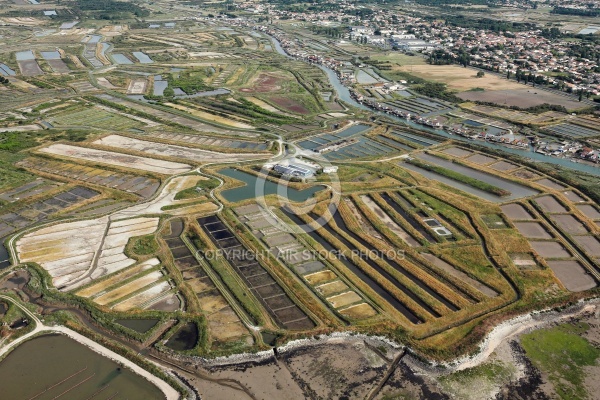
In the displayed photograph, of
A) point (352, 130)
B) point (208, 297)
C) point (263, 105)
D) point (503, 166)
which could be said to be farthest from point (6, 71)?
point (503, 166)

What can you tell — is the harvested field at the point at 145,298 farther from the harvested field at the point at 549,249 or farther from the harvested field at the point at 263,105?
the harvested field at the point at 263,105

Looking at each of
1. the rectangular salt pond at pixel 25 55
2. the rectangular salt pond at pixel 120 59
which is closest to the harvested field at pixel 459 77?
the rectangular salt pond at pixel 120 59

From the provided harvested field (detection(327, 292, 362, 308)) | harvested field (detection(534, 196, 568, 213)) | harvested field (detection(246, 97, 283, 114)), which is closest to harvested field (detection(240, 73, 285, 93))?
harvested field (detection(246, 97, 283, 114))

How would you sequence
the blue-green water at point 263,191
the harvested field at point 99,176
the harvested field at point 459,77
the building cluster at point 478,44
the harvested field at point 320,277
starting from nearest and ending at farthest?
the harvested field at point 320,277 → the blue-green water at point 263,191 → the harvested field at point 99,176 → the harvested field at point 459,77 → the building cluster at point 478,44

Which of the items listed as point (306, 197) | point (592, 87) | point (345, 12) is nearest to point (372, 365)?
point (306, 197)

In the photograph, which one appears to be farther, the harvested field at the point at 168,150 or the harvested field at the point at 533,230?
the harvested field at the point at 168,150

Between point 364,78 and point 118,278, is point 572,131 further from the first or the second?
point 118,278

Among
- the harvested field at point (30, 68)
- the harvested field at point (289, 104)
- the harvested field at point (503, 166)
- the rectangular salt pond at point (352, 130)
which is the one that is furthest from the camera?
the harvested field at point (30, 68)

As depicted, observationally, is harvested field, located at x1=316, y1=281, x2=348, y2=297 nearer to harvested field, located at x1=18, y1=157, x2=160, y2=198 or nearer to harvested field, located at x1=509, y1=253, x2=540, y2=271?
harvested field, located at x1=509, y1=253, x2=540, y2=271
